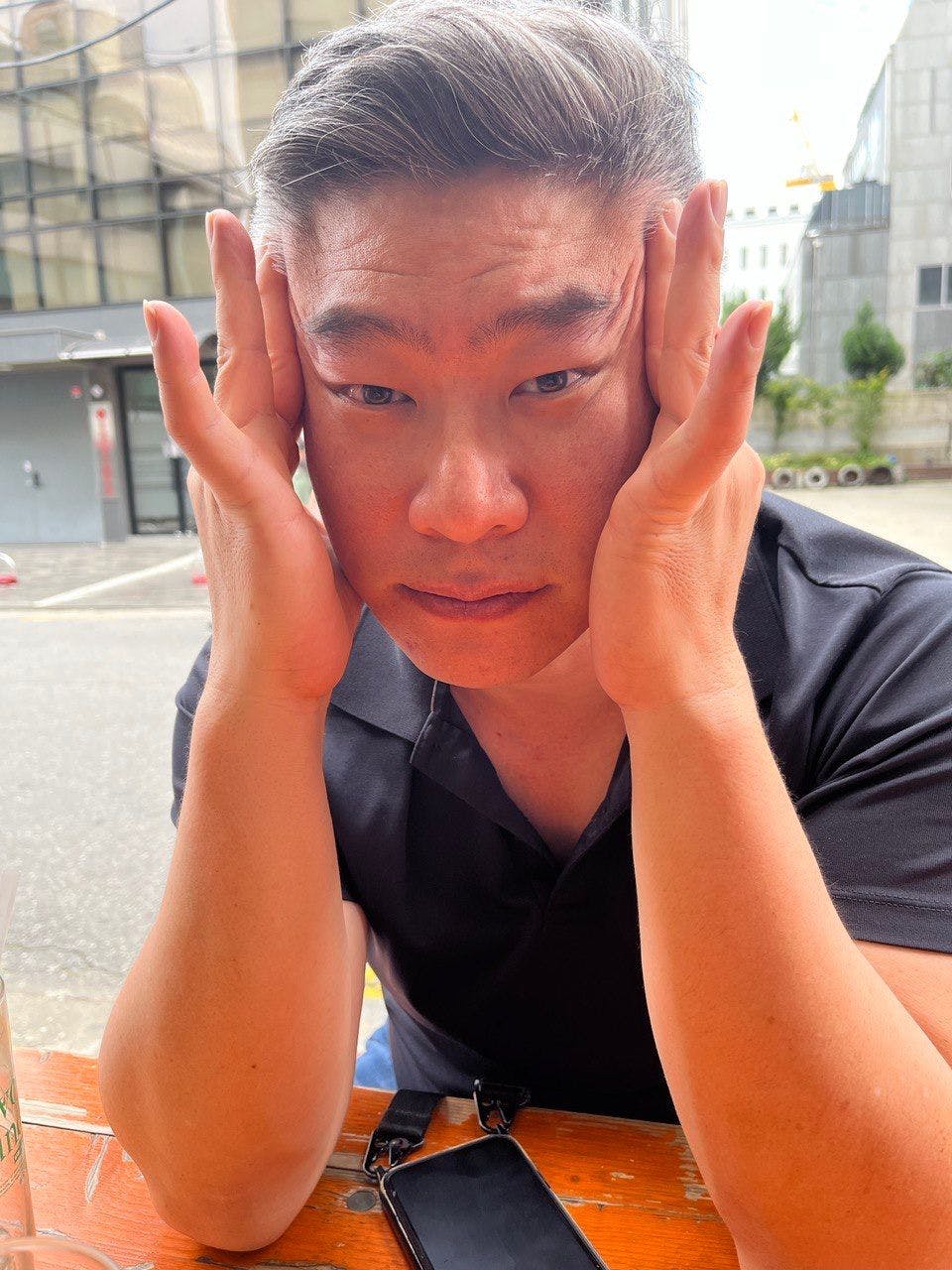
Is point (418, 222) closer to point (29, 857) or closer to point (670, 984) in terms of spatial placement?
point (670, 984)

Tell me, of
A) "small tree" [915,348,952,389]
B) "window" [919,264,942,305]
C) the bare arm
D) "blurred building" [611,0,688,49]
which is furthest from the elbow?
"window" [919,264,942,305]

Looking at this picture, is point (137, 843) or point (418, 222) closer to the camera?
point (418, 222)

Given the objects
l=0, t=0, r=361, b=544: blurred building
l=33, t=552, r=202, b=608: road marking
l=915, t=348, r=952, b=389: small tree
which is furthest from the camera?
l=915, t=348, r=952, b=389: small tree

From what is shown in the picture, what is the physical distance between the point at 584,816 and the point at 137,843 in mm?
2345

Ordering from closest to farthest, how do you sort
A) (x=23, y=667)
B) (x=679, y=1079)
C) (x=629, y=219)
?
(x=679, y=1079) < (x=629, y=219) < (x=23, y=667)

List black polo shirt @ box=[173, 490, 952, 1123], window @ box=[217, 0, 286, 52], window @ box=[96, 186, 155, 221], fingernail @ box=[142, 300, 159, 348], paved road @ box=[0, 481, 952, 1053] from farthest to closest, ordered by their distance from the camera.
Answer: 1. window @ box=[96, 186, 155, 221]
2. window @ box=[217, 0, 286, 52]
3. paved road @ box=[0, 481, 952, 1053]
4. black polo shirt @ box=[173, 490, 952, 1123]
5. fingernail @ box=[142, 300, 159, 348]

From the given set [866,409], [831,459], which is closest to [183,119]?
[831,459]

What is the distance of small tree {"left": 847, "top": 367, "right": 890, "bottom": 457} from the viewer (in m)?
13.6

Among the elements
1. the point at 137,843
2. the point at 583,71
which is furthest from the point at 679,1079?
the point at 137,843

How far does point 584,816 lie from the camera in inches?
41.2

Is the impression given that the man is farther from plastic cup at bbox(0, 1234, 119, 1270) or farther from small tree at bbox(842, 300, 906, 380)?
small tree at bbox(842, 300, 906, 380)

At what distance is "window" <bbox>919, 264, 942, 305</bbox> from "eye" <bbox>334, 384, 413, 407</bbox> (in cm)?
1995

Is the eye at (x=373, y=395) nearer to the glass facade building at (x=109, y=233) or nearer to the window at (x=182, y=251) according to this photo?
the glass facade building at (x=109, y=233)

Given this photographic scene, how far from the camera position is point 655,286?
2.81 feet
